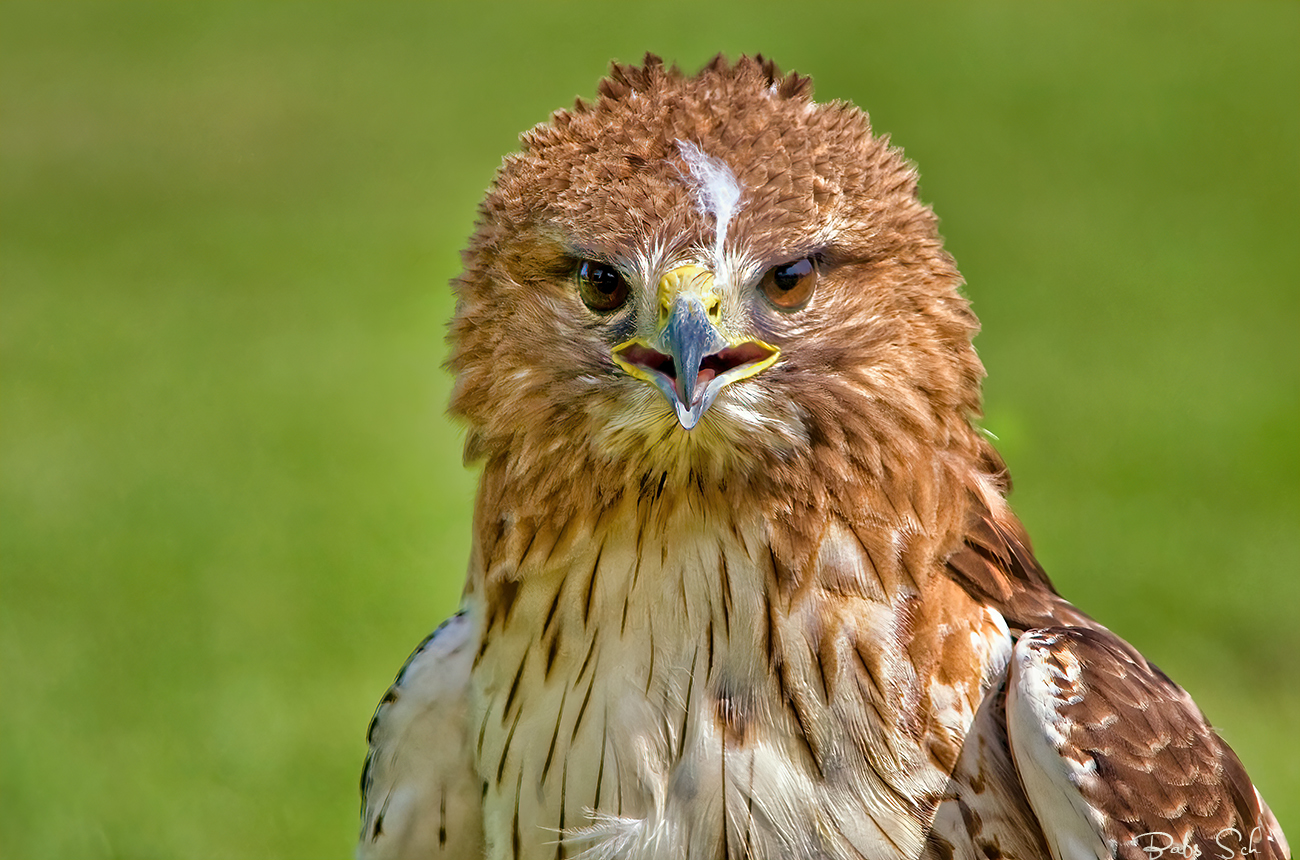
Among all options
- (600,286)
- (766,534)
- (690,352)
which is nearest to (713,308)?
(690,352)

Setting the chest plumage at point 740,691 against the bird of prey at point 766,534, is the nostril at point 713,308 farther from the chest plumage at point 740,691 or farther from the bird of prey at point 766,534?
the chest plumage at point 740,691

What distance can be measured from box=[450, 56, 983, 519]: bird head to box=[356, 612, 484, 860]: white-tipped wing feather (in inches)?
23.7

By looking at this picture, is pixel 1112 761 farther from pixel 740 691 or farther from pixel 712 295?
pixel 712 295

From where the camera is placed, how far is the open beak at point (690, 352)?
8.38ft

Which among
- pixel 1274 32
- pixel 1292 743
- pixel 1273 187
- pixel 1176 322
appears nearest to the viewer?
pixel 1292 743

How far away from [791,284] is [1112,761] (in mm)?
977

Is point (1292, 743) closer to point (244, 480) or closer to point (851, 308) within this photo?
point (851, 308)

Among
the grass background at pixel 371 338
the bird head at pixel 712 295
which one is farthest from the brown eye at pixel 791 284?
the grass background at pixel 371 338

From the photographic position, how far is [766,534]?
2.84 m

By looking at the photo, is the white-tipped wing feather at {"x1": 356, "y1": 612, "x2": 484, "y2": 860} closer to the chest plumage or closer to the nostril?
the chest plumage

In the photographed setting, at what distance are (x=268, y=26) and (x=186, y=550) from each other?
10.5 metres

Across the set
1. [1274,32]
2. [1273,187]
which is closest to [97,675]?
[1273,187]

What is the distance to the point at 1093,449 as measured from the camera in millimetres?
9188

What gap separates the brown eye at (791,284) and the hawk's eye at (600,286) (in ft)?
0.83
